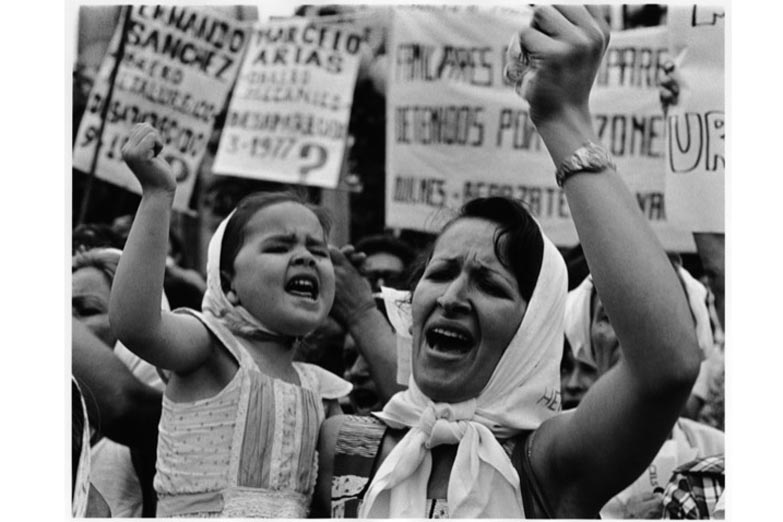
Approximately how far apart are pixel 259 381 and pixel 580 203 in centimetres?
141

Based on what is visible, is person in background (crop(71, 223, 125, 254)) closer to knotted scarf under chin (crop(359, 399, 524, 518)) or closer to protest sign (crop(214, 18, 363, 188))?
protest sign (crop(214, 18, 363, 188))

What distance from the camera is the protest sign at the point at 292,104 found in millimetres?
5801

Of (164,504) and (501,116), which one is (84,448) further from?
(501,116)

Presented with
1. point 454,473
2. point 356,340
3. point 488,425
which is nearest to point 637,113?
point 356,340

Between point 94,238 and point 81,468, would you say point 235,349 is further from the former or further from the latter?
point 94,238

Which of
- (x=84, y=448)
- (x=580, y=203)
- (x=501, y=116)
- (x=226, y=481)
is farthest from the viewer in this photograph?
(x=501, y=116)

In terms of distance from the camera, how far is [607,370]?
15.7ft

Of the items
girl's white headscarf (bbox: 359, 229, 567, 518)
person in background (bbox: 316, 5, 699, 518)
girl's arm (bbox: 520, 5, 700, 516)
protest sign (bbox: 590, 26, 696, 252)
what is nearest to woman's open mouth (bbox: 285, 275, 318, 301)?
person in background (bbox: 316, 5, 699, 518)

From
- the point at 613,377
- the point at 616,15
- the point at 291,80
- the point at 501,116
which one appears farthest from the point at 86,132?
the point at 613,377

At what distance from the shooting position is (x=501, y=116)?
5719mm

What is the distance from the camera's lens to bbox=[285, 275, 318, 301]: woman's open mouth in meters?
3.82

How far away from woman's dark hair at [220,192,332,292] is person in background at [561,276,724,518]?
1.27 meters

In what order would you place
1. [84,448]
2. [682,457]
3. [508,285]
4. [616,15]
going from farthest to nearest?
[616,15]
[682,457]
[508,285]
[84,448]

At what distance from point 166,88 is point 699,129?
7.92 feet
